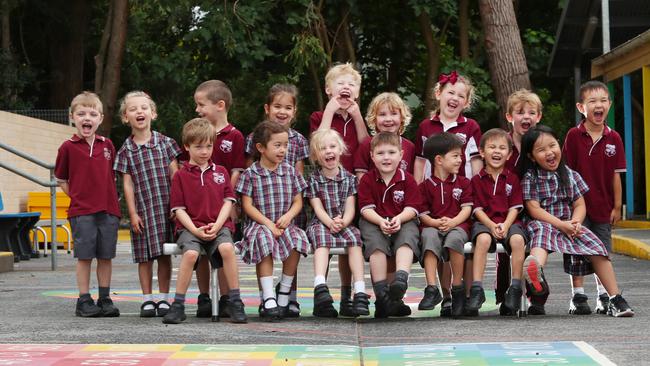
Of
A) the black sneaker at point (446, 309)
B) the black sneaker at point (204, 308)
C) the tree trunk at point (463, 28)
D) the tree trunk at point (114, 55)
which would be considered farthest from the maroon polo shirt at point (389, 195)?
the tree trunk at point (114, 55)

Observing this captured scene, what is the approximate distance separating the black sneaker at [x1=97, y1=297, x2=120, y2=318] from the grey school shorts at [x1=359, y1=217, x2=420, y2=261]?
6.10 feet

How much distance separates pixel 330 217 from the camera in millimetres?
9250

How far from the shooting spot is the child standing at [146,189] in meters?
9.44

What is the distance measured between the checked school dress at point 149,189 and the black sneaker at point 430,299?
1941 millimetres

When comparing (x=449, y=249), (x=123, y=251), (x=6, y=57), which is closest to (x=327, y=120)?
(x=449, y=249)

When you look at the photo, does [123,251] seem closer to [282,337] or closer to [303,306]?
[303,306]

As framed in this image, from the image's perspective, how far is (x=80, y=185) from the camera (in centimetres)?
961

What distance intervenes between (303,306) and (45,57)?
28.9 m

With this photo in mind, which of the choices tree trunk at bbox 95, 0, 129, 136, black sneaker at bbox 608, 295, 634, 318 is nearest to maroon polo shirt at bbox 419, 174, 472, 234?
black sneaker at bbox 608, 295, 634, 318

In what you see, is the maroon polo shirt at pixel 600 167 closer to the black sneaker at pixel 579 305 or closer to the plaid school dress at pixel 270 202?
the black sneaker at pixel 579 305

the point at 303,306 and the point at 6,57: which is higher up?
the point at 6,57

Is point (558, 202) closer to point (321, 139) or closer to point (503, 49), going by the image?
point (321, 139)

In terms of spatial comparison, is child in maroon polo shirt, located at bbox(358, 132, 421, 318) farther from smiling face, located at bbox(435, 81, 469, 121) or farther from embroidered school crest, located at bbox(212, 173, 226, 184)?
embroidered school crest, located at bbox(212, 173, 226, 184)

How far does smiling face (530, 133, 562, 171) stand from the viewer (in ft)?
30.0
